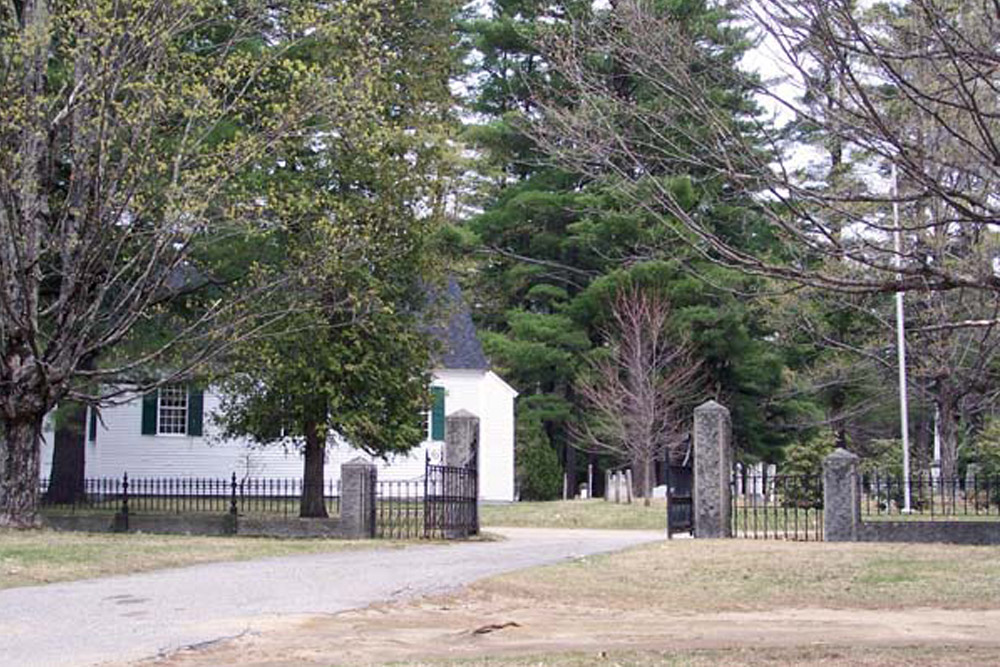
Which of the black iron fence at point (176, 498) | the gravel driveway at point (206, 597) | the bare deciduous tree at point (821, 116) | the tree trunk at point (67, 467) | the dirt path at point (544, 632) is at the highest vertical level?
the bare deciduous tree at point (821, 116)

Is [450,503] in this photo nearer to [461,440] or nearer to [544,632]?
[461,440]

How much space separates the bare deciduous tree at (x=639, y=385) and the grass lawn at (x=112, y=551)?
1509cm

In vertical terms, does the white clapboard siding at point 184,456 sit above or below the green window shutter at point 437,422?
below

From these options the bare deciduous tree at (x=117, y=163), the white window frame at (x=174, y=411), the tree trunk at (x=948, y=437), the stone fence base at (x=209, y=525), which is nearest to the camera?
the bare deciduous tree at (x=117, y=163)

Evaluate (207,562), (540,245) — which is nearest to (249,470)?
(540,245)

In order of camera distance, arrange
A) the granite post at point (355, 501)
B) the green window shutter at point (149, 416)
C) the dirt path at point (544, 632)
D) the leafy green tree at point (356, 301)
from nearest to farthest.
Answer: the dirt path at point (544, 632) < the granite post at point (355, 501) < the leafy green tree at point (356, 301) < the green window shutter at point (149, 416)

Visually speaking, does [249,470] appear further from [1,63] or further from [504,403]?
[1,63]

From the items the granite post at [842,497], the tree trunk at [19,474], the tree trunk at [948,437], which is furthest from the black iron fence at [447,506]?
the tree trunk at [948,437]

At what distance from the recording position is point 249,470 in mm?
36844

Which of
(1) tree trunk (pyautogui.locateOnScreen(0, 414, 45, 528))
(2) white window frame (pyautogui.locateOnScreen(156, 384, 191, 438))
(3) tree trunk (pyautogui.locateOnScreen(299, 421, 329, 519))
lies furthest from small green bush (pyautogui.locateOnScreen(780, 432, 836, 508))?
(2) white window frame (pyautogui.locateOnScreen(156, 384, 191, 438))

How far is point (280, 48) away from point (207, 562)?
9309 mm

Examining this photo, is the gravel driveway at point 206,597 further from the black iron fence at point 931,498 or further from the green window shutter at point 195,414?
the green window shutter at point 195,414

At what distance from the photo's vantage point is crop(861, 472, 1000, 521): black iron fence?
2289cm

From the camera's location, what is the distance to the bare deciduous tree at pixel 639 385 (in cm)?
3569
